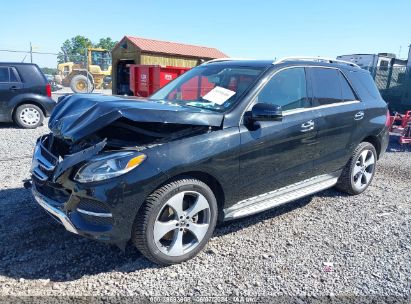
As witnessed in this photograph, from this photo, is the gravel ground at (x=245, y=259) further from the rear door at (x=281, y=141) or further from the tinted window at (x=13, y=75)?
the tinted window at (x=13, y=75)

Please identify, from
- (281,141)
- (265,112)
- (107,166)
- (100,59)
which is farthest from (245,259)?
(100,59)

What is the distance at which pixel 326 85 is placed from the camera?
4398 mm

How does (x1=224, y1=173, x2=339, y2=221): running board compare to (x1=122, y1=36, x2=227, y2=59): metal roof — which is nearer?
(x1=224, y1=173, x2=339, y2=221): running board

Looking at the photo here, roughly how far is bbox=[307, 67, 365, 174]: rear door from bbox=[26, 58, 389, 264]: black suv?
2cm

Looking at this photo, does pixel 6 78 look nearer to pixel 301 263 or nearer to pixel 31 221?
pixel 31 221

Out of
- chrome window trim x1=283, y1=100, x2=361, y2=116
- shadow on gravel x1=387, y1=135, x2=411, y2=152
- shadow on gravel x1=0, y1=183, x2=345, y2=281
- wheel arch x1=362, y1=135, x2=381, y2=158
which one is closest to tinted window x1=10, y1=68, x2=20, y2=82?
shadow on gravel x1=0, y1=183, x2=345, y2=281

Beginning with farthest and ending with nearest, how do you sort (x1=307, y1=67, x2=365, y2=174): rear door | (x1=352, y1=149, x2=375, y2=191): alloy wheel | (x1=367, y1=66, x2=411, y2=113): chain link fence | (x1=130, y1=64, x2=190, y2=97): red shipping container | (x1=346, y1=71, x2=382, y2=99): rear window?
(x1=367, y1=66, x2=411, y2=113): chain link fence → (x1=130, y1=64, x2=190, y2=97): red shipping container → (x1=352, y1=149, x2=375, y2=191): alloy wheel → (x1=346, y1=71, x2=382, y2=99): rear window → (x1=307, y1=67, x2=365, y2=174): rear door

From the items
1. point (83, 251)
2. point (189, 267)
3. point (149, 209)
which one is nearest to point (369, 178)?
point (189, 267)

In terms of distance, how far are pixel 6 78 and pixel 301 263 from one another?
8.84 meters

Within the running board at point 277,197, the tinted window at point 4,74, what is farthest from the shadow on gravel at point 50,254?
the tinted window at point 4,74

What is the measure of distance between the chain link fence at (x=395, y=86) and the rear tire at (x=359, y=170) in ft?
28.6

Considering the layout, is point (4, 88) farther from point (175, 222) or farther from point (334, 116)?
point (334, 116)

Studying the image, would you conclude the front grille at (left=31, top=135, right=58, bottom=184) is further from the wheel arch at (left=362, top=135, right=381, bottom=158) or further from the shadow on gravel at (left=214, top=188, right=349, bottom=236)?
the wheel arch at (left=362, top=135, right=381, bottom=158)

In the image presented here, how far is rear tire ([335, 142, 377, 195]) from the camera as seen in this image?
15.9 feet
